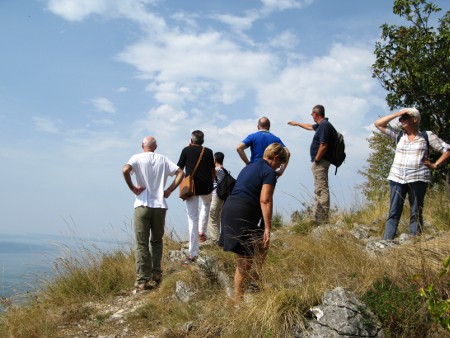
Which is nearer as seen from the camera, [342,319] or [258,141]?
[342,319]

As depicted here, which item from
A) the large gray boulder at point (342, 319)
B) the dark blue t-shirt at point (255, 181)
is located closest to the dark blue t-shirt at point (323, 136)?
the dark blue t-shirt at point (255, 181)

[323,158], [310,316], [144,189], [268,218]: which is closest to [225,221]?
[268,218]

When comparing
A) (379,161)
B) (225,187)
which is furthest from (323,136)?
(379,161)

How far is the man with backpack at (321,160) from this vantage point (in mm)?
7852

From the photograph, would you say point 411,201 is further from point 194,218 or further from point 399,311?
point 194,218

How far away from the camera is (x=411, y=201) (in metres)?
6.21

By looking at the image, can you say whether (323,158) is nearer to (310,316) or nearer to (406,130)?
(406,130)

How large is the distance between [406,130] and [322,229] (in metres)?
1.78

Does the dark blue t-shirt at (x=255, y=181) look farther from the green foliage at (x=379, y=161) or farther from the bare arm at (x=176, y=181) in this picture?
the green foliage at (x=379, y=161)

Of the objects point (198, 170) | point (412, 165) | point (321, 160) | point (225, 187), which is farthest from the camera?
point (225, 187)

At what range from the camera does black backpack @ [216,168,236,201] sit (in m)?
8.30

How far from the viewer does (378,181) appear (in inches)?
735

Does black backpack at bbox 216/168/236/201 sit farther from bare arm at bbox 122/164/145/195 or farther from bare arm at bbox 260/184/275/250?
bare arm at bbox 260/184/275/250

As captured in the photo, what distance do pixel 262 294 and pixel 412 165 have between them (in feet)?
9.36
